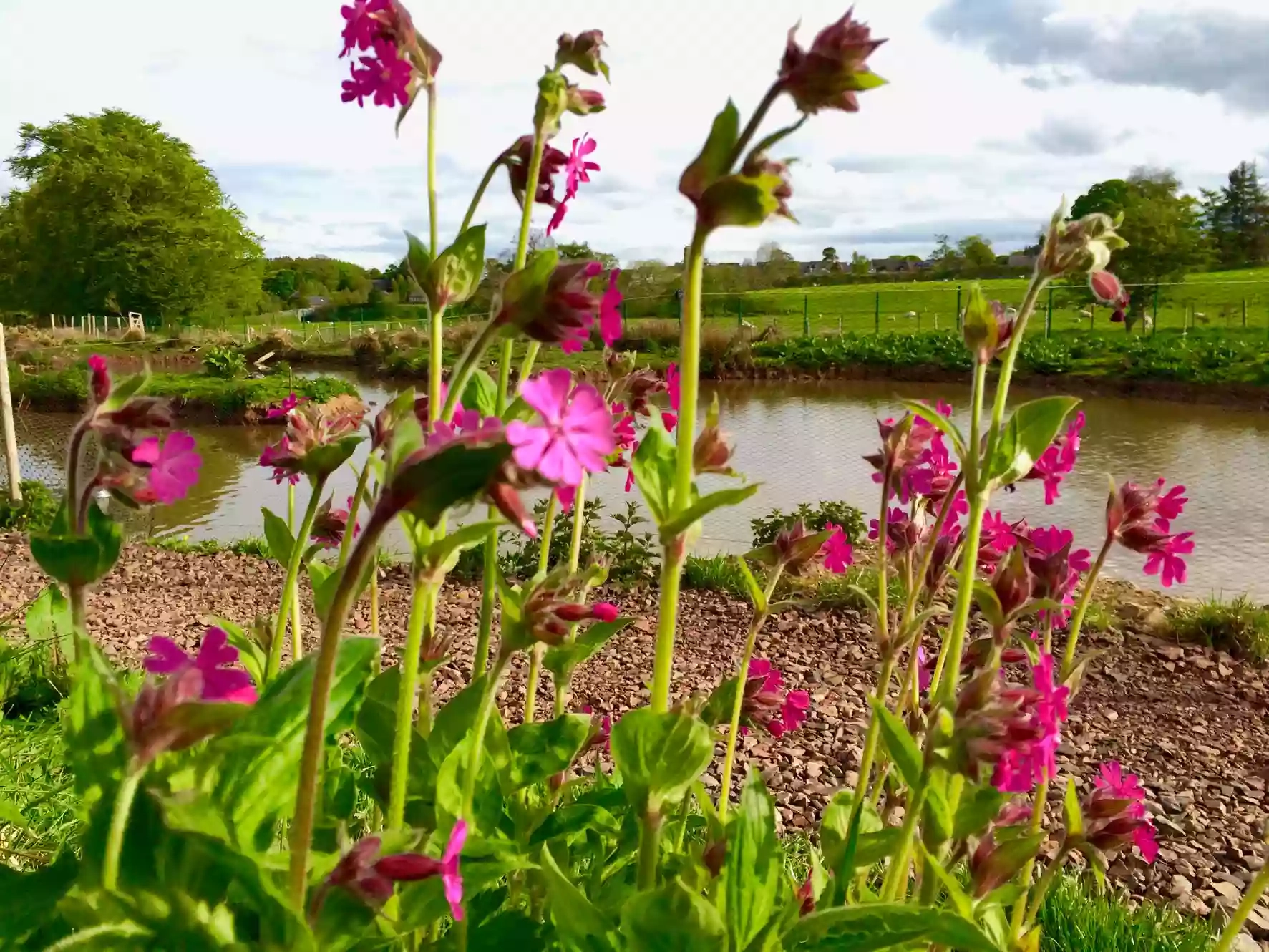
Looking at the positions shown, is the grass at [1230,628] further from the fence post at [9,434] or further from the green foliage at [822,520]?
the fence post at [9,434]

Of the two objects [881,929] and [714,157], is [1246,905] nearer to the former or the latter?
[881,929]

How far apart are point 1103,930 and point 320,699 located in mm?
1853

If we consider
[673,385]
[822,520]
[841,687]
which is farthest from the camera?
[822,520]

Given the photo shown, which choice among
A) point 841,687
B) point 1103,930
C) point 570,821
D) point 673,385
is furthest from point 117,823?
point 841,687

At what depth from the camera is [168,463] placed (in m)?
0.87

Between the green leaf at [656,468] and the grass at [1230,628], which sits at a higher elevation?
the green leaf at [656,468]

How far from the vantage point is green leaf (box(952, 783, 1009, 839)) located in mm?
1015

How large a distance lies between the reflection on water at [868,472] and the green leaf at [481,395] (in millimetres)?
2479

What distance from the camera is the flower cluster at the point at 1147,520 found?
4.61ft

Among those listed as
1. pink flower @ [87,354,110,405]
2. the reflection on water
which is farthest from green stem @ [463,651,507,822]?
the reflection on water

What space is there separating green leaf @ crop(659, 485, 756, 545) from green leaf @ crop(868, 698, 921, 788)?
0.27 meters

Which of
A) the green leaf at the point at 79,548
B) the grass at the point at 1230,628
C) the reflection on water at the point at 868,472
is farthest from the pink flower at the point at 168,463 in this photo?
the grass at the point at 1230,628

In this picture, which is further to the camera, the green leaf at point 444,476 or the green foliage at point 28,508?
the green foliage at point 28,508

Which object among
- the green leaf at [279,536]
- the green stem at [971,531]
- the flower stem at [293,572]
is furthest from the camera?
the green leaf at [279,536]
